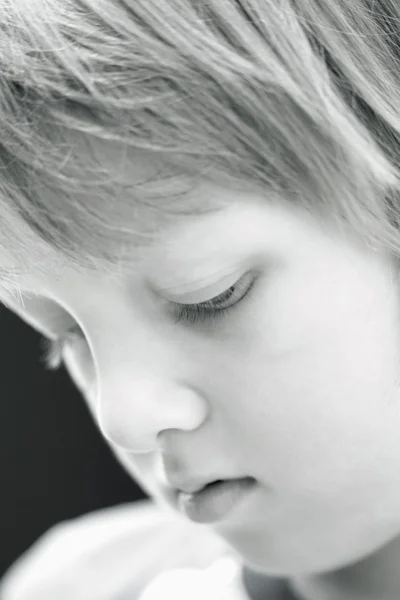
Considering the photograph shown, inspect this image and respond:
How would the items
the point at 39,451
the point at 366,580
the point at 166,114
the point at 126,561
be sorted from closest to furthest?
the point at 166,114
the point at 366,580
the point at 126,561
the point at 39,451

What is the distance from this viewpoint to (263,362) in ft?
1.49

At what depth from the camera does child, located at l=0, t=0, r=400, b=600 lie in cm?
42

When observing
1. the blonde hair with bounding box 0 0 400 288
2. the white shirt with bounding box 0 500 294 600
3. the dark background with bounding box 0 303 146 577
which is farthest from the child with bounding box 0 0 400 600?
the dark background with bounding box 0 303 146 577

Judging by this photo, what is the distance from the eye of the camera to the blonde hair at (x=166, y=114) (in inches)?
16.3

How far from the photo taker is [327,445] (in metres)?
0.47

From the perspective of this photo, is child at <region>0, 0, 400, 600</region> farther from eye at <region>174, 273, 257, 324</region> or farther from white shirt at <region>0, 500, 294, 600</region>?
white shirt at <region>0, 500, 294, 600</region>

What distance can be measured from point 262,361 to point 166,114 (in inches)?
4.7

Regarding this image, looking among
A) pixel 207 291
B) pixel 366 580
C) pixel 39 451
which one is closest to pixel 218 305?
pixel 207 291

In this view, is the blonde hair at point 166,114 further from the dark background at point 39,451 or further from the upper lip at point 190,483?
the dark background at point 39,451

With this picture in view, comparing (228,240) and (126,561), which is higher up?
(228,240)

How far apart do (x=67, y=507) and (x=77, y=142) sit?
64 centimetres

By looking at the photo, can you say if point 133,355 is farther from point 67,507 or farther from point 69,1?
point 67,507

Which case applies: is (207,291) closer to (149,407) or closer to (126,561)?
(149,407)

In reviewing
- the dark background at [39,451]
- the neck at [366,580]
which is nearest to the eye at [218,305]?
the neck at [366,580]
